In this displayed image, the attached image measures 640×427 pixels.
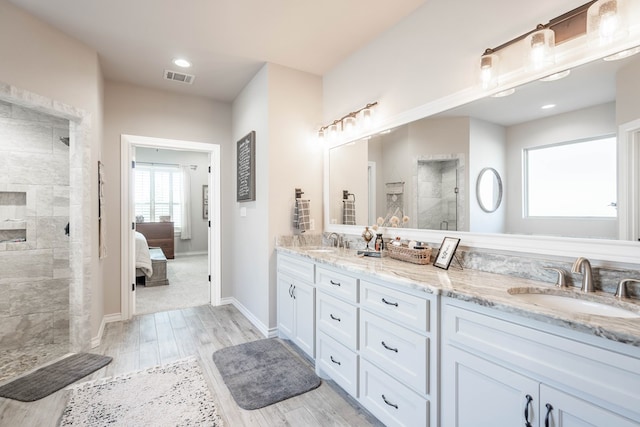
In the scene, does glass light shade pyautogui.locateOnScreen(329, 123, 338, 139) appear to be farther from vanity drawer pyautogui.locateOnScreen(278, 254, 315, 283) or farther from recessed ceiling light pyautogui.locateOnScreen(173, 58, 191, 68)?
recessed ceiling light pyautogui.locateOnScreen(173, 58, 191, 68)

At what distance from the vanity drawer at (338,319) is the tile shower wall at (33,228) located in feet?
8.58

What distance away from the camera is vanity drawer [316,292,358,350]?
76.4 inches

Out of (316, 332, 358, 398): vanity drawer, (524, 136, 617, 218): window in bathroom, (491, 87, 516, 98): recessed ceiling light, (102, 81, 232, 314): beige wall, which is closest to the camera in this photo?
(524, 136, 617, 218): window in bathroom

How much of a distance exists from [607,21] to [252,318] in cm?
355

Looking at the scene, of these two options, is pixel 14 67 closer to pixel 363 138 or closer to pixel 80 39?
pixel 80 39

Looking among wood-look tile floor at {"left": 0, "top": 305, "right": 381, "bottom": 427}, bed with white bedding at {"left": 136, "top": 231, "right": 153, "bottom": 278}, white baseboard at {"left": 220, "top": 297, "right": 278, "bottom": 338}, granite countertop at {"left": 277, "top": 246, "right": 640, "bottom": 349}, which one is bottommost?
wood-look tile floor at {"left": 0, "top": 305, "right": 381, "bottom": 427}

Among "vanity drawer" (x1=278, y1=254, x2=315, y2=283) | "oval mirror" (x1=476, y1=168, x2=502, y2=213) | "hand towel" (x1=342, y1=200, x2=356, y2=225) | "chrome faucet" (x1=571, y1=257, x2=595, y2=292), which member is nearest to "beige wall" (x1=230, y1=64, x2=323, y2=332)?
"vanity drawer" (x1=278, y1=254, x2=315, y2=283)

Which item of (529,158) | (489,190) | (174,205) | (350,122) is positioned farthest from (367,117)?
(174,205)

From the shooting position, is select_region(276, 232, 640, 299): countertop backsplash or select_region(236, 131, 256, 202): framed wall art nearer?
select_region(276, 232, 640, 299): countertop backsplash

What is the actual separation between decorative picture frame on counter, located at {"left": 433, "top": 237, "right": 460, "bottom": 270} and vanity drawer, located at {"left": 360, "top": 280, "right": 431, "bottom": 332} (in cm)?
44

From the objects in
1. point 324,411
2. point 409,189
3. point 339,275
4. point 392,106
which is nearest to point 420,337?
point 339,275

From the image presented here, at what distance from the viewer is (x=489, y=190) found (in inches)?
72.1

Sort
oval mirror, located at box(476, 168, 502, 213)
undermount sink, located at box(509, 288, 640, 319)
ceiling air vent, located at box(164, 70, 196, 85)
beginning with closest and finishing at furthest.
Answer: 1. undermount sink, located at box(509, 288, 640, 319)
2. oval mirror, located at box(476, 168, 502, 213)
3. ceiling air vent, located at box(164, 70, 196, 85)

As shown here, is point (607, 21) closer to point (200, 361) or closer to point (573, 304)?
point (573, 304)
